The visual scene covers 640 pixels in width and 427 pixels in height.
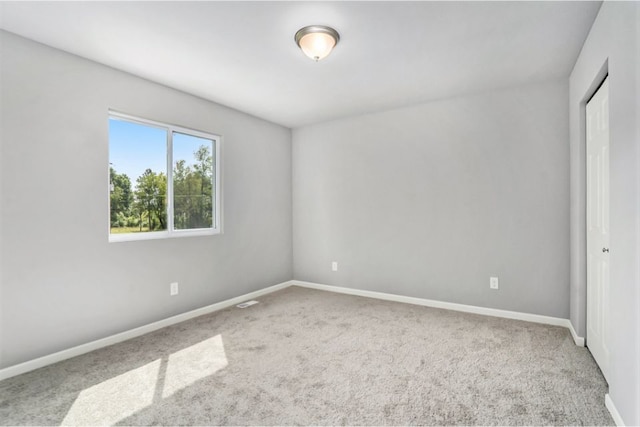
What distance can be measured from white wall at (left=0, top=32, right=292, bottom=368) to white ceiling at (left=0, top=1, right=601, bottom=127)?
22cm

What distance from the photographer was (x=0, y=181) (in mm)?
2254

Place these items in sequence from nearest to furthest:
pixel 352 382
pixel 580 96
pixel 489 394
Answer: pixel 489 394 → pixel 352 382 → pixel 580 96

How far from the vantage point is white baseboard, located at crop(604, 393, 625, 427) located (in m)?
1.66

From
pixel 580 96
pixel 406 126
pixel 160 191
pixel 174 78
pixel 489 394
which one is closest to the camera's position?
pixel 489 394

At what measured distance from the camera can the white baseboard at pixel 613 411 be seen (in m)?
1.66

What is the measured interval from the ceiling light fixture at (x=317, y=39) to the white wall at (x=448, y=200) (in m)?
1.93

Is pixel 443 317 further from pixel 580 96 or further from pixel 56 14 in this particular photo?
pixel 56 14

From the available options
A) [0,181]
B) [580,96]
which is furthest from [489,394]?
[0,181]

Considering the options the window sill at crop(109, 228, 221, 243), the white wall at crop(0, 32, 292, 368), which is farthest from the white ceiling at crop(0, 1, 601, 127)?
the window sill at crop(109, 228, 221, 243)

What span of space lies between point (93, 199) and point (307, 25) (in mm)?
2262

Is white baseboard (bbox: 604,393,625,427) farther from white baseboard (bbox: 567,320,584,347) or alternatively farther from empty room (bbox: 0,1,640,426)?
white baseboard (bbox: 567,320,584,347)

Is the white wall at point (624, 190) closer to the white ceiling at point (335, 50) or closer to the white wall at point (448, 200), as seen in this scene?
the white ceiling at point (335, 50)

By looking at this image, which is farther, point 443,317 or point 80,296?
point 443,317

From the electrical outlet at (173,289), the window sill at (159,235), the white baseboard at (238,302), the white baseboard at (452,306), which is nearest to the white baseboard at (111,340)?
the white baseboard at (238,302)
